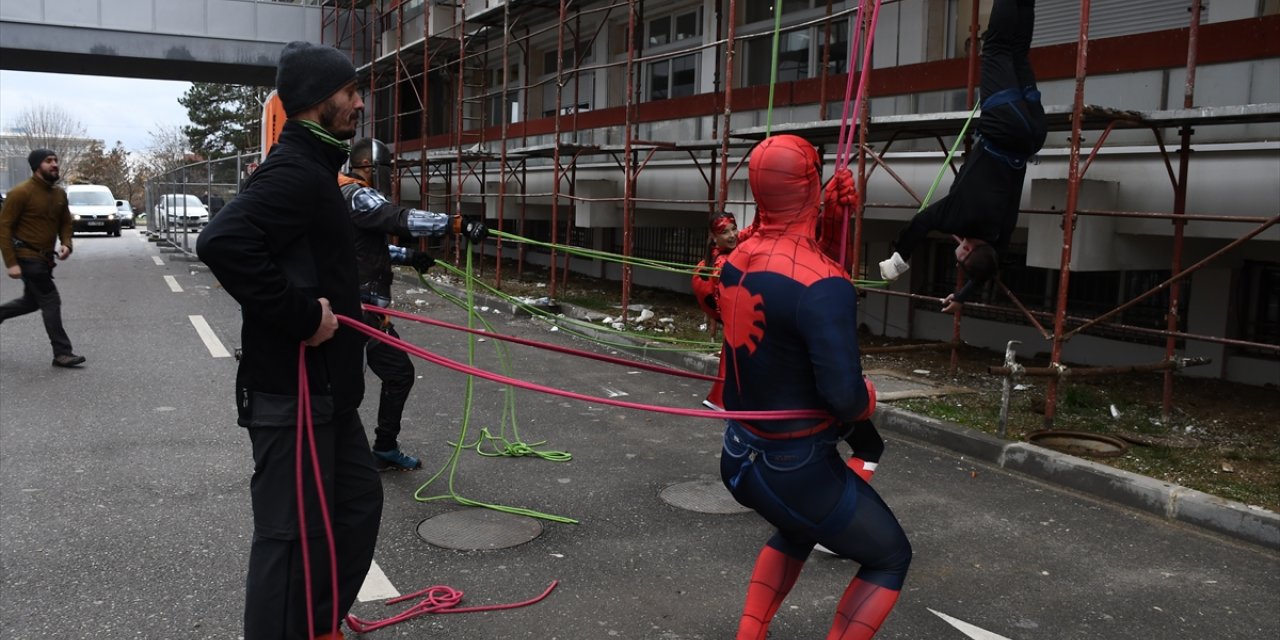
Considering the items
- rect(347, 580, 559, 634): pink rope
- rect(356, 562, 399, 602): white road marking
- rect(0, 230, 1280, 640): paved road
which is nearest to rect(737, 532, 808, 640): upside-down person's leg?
rect(0, 230, 1280, 640): paved road

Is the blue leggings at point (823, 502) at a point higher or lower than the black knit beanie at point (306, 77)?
lower

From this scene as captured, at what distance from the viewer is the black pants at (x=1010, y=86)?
130 inches

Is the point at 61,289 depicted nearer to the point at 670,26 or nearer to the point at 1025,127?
the point at 670,26

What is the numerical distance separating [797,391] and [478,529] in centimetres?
261

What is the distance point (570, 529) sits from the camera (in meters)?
5.12

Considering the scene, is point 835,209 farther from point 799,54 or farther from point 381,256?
point 799,54

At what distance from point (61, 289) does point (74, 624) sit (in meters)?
14.4

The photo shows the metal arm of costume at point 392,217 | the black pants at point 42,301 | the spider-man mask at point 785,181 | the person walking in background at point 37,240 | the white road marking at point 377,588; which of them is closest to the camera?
the spider-man mask at point 785,181

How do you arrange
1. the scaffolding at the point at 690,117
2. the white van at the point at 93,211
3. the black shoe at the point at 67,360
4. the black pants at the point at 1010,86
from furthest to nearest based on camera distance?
the white van at the point at 93,211 → the black shoe at the point at 67,360 → the scaffolding at the point at 690,117 → the black pants at the point at 1010,86

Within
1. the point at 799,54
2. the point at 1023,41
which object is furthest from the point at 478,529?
the point at 799,54

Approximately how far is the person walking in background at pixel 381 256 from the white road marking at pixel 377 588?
59.1 inches

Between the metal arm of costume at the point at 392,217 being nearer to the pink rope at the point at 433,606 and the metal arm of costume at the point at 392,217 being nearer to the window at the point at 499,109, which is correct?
the pink rope at the point at 433,606

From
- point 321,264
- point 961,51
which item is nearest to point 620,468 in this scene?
point 321,264

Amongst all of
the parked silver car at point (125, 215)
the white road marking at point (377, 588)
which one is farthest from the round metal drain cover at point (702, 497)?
the parked silver car at point (125, 215)
